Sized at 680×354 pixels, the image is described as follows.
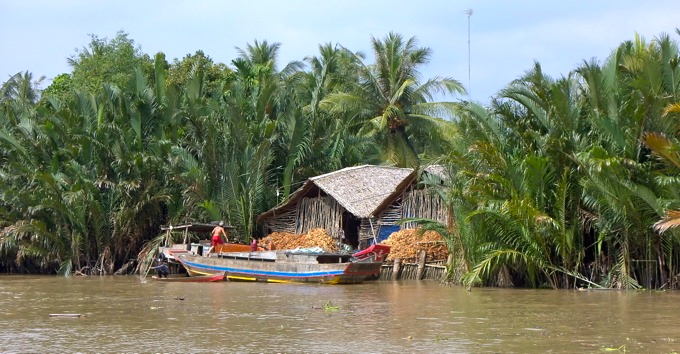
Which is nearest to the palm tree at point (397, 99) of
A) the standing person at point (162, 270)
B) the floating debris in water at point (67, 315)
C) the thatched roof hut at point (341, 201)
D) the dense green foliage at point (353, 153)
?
the dense green foliage at point (353, 153)

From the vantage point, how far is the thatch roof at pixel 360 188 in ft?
78.7

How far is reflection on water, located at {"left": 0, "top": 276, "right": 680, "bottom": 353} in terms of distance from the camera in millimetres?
10258

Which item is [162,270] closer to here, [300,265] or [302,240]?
[302,240]

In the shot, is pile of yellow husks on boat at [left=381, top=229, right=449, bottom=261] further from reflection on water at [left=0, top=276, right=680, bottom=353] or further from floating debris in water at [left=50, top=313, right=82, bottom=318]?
A: floating debris in water at [left=50, top=313, right=82, bottom=318]

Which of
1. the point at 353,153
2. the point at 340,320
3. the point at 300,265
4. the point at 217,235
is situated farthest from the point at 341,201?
the point at 340,320

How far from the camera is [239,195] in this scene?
85.9 ft

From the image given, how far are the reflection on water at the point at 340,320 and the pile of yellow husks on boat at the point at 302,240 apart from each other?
4.89 meters

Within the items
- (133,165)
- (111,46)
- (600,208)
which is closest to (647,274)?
(600,208)

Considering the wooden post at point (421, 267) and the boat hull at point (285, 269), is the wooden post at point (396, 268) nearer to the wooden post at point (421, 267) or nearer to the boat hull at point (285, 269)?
the wooden post at point (421, 267)

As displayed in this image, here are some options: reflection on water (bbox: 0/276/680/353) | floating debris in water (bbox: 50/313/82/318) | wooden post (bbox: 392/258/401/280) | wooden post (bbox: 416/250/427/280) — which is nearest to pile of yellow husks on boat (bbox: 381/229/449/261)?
wooden post (bbox: 392/258/401/280)

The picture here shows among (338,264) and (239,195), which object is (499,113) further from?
(239,195)

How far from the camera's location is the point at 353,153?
2969 centimetres

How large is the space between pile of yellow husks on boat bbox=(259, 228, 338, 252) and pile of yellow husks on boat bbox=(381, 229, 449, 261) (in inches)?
73.5

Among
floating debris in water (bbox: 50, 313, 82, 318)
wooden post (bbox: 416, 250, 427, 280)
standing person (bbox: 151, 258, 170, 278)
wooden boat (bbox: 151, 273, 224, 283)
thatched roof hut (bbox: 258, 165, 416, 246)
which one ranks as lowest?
floating debris in water (bbox: 50, 313, 82, 318)
